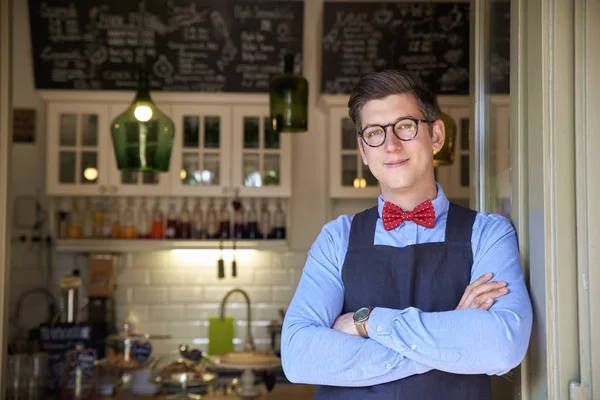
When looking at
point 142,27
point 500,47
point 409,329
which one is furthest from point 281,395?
point 142,27

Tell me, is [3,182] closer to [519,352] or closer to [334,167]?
[519,352]

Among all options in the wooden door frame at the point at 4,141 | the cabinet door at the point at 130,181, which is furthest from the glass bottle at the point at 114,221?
the wooden door frame at the point at 4,141

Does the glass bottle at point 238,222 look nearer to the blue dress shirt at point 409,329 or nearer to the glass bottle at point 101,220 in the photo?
the glass bottle at point 101,220

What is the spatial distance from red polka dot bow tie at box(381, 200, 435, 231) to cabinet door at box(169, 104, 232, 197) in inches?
169

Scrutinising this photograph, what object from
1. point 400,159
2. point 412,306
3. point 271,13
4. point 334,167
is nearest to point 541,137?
point 400,159

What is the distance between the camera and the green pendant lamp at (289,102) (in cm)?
458

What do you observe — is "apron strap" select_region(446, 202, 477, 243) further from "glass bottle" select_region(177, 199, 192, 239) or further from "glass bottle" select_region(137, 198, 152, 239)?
"glass bottle" select_region(137, 198, 152, 239)

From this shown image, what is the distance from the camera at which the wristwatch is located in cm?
180

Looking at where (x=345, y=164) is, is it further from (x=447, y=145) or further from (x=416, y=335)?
Result: (x=416, y=335)

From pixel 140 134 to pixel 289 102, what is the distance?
3.02 ft

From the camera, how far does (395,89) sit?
77.7 inches

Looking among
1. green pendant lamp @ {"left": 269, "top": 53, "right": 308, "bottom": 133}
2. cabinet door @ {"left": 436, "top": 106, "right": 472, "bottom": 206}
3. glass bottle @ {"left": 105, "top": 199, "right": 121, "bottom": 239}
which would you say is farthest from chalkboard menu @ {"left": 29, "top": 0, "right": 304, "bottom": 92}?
green pendant lamp @ {"left": 269, "top": 53, "right": 308, "bottom": 133}

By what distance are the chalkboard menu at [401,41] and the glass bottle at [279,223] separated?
105 cm

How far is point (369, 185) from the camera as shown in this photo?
20.4 feet
